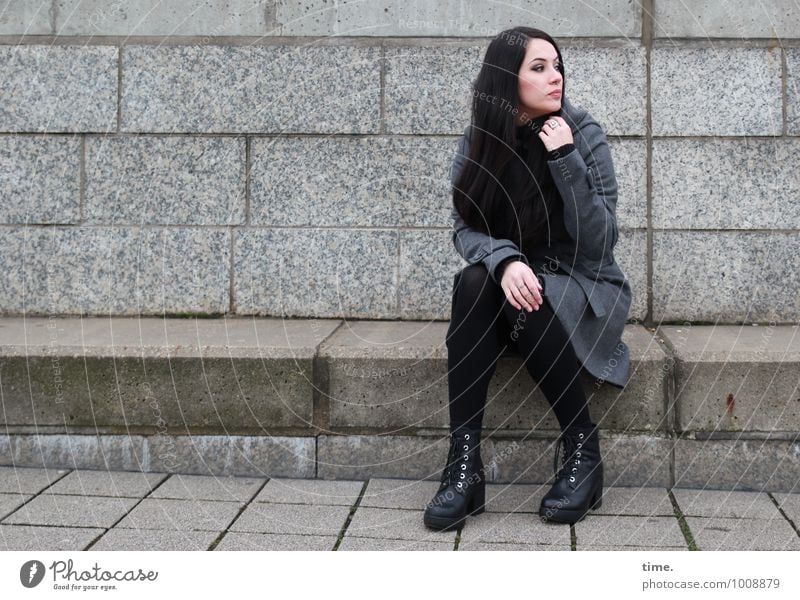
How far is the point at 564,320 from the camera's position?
3.13 m

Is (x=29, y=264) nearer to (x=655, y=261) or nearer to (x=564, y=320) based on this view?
(x=564, y=320)

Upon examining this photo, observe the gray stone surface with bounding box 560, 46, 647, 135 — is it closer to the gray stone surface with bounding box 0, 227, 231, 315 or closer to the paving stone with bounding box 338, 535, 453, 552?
the gray stone surface with bounding box 0, 227, 231, 315

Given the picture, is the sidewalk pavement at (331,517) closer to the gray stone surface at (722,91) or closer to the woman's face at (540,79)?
the woman's face at (540,79)

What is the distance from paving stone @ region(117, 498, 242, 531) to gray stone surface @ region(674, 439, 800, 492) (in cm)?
185

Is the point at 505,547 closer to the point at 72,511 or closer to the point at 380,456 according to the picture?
the point at 380,456

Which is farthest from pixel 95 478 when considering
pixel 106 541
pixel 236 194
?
pixel 236 194

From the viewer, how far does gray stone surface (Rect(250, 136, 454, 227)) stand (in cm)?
446

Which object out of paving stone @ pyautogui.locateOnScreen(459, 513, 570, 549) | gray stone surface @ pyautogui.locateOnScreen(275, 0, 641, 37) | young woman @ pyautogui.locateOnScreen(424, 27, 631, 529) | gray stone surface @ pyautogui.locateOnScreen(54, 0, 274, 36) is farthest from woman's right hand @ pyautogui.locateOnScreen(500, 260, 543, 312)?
gray stone surface @ pyautogui.locateOnScreen(54, 0, 274, 36)

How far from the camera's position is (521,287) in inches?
118

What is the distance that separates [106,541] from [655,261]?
3000 millimetres

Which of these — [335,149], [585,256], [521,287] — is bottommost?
[521,287]

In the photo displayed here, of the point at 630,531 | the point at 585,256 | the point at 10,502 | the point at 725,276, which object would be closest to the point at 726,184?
the point at 725,276

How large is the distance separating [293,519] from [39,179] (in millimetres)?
2620
